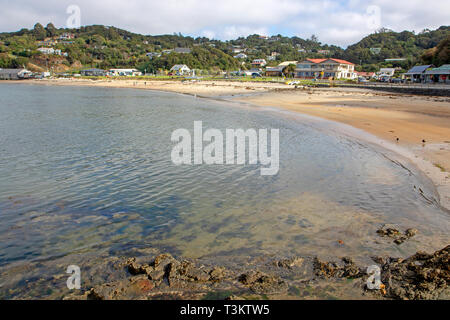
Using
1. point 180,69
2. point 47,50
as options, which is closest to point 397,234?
point 180,69

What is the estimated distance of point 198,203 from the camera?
9.13 m

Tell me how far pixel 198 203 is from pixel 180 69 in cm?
11924

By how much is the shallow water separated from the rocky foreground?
0.57 m

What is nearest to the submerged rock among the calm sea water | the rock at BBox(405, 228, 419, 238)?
the rock at BBox(405, 228, 419, 238)

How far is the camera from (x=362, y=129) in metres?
21.4

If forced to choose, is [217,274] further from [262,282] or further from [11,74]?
[11,74]

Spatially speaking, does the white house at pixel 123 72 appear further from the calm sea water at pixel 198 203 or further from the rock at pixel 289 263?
the rock at pixel 289 263

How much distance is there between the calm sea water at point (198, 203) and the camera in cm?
687

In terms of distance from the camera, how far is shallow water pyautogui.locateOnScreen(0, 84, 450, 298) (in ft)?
22.4

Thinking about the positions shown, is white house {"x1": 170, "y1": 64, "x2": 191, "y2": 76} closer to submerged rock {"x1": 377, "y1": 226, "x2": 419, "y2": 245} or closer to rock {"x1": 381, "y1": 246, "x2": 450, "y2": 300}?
Answer: submerged rock {"x1": 377, "y1": 226, "x2": 419, "y2": 245}

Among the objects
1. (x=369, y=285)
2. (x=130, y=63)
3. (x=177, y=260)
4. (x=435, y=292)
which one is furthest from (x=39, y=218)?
(x=130, y=63)

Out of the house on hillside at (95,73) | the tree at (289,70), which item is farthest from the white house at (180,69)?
the tree at (289,70)
